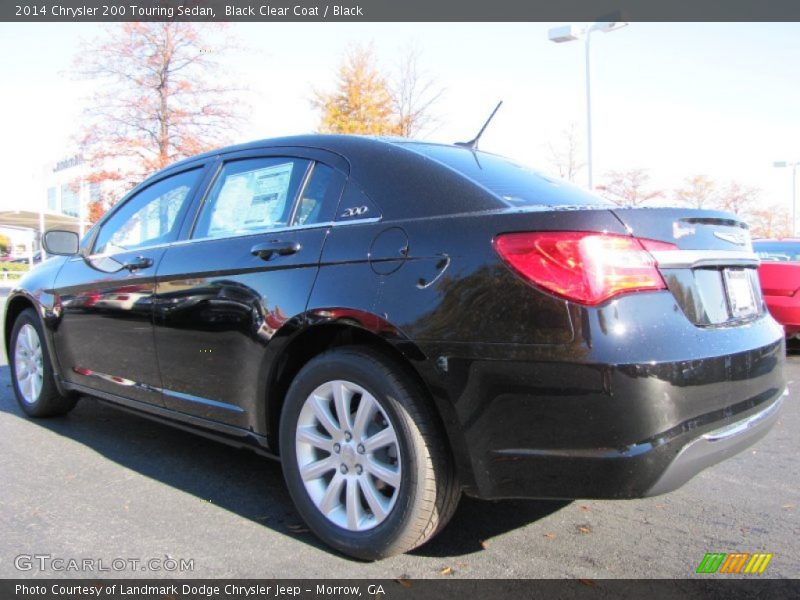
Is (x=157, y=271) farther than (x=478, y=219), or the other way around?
(x=157, y=271)

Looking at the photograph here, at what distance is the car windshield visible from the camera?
745cm

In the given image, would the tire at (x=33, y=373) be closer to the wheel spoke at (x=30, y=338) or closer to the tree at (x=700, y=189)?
the wheel spoke at (x=30, y=338)

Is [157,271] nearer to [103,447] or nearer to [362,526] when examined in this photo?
[103,447]

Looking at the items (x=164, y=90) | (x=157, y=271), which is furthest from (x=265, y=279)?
(x=164, y=90)

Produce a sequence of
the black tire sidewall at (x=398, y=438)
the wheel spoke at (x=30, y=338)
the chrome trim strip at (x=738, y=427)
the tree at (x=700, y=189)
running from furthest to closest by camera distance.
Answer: the tree at (x=700, y=189) → the wheel spoke at (x=30, y=338) → the black tire sidewall at (x=398, y=438) → the chrome trim strip at (x=738, y=427)

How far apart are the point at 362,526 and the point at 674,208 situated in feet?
5.46

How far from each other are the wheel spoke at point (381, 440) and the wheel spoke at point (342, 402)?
0.11 meters

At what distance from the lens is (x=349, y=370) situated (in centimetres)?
252

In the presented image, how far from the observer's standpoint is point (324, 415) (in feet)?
8.63

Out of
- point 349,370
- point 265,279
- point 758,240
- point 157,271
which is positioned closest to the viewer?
point 349,370

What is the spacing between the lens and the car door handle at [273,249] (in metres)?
2.82

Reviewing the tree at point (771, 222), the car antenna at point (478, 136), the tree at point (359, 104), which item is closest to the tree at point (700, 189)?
the tree at point (771, 222)

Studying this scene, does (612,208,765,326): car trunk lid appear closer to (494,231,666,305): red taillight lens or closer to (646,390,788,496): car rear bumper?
(494,231,666,305): red taillight lens

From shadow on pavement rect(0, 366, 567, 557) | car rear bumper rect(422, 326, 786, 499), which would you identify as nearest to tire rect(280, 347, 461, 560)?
car rear bumper rect(422, 326, 786, 499)
